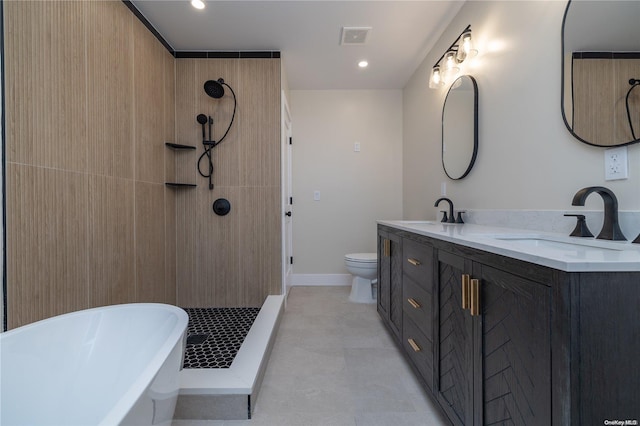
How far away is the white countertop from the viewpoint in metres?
0.60

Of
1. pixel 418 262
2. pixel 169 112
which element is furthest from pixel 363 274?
pixel 169 112

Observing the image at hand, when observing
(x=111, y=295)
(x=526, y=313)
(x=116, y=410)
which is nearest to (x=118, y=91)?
(x=111, y=295)

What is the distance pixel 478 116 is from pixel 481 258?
127 cm

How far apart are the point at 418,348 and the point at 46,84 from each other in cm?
215

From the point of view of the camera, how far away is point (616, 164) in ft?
3.36

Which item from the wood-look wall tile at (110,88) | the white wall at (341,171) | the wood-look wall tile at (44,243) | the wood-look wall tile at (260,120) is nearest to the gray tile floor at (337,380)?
the wood-look wall tile at (44,243)

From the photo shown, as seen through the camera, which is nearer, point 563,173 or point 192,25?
point 563,173

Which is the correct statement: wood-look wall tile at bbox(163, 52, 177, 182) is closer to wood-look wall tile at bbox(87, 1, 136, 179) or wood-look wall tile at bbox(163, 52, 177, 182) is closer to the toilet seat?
wood-look wall tile at bbox(87, 1, 136, 179)

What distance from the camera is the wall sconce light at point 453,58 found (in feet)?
6.20

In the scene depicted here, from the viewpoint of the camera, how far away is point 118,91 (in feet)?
6.05

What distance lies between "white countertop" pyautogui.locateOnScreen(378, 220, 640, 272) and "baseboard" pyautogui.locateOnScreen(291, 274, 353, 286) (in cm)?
203

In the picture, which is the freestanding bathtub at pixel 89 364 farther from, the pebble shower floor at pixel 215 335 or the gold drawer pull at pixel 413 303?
the gold drawer pull at pixel 413 303

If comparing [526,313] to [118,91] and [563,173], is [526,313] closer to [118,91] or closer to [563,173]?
[563,173]

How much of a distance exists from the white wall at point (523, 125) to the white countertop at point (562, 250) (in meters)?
0.13
